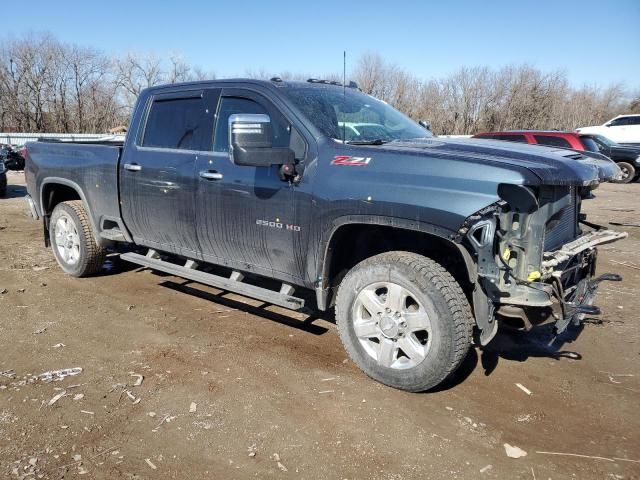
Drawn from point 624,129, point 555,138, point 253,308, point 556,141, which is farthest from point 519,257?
point 624,129

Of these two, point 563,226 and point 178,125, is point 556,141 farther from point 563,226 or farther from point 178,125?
point 178,125

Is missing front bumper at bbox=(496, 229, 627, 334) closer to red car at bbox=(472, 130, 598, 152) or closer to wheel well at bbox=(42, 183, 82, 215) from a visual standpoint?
wheel well at bbox=(42, 183, 82, 215)

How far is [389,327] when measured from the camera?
11.5 feet

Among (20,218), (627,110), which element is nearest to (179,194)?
Answer: (20,218)

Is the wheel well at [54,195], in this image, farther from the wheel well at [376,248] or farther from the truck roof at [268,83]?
the wheel well at [376,248]

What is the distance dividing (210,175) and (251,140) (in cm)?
A: 84

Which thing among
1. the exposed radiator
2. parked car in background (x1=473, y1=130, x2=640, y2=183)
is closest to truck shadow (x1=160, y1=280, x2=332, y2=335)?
the exposed radiator

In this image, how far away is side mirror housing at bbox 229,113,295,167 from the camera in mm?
3531

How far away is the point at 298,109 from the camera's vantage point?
3.91 meters

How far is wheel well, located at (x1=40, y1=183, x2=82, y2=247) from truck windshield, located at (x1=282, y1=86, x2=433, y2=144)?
11.2 feet

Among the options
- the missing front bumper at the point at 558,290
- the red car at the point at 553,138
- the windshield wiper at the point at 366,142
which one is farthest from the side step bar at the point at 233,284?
the red car at the point at 553,138

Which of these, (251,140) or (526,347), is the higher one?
(251,140)

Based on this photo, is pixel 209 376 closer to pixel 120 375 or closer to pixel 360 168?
pixel 120 375

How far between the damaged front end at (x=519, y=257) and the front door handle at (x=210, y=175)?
2.02m
